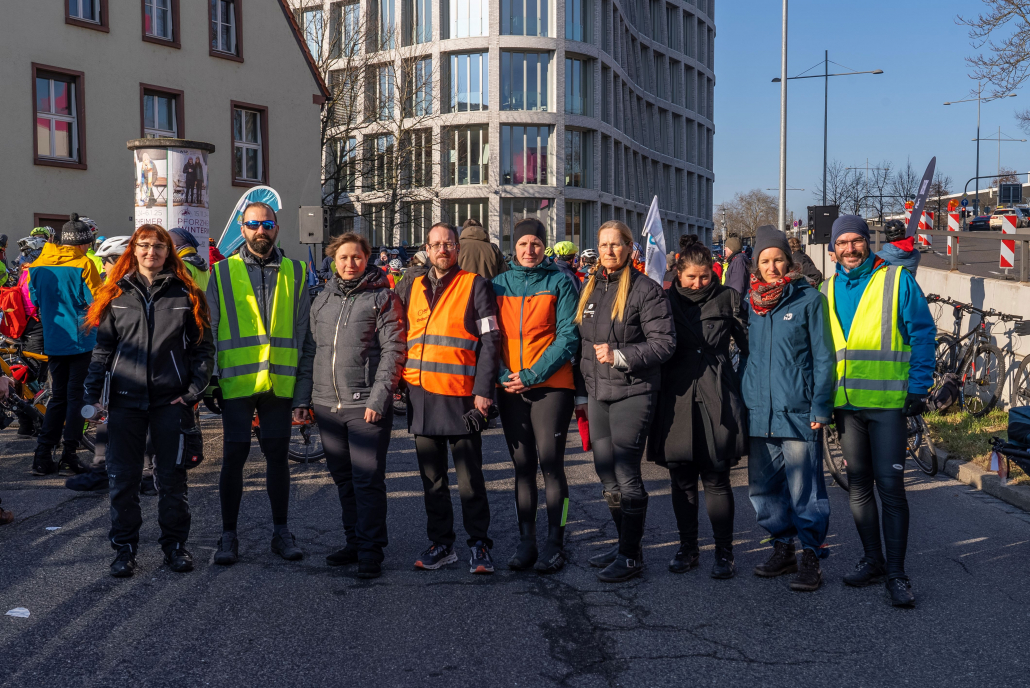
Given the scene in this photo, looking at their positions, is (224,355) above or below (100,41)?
below

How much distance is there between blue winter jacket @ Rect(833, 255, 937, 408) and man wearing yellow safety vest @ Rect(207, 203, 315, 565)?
307 cm

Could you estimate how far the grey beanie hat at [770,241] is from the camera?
17.3ft

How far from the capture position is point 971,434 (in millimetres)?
9336

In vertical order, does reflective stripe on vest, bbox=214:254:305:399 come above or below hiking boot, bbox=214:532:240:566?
above

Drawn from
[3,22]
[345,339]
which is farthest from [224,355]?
[3,22]

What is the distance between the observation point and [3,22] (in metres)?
19.8

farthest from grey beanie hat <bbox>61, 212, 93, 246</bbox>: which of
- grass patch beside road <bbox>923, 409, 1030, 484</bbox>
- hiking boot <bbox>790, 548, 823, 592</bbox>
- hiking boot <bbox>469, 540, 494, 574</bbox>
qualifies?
grass patch beside road <bbox>923, 409, 1030, 484</bbox>

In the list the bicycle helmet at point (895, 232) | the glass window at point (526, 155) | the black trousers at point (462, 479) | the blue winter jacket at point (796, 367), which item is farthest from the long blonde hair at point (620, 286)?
the glass window at point (526, 155)

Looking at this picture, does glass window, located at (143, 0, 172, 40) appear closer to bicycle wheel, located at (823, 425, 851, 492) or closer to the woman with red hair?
the woman with red hair

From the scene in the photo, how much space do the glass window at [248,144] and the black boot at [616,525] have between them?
22.5 m

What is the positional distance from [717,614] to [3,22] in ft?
67.9

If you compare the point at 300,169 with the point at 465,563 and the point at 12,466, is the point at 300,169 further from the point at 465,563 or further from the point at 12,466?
the point at 465,563

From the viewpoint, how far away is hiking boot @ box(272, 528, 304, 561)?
565cm

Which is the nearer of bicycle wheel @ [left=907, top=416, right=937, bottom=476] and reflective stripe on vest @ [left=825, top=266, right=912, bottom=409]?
reflective stripe on vest @ [left=825, top=266, right=912, bottom=409]
